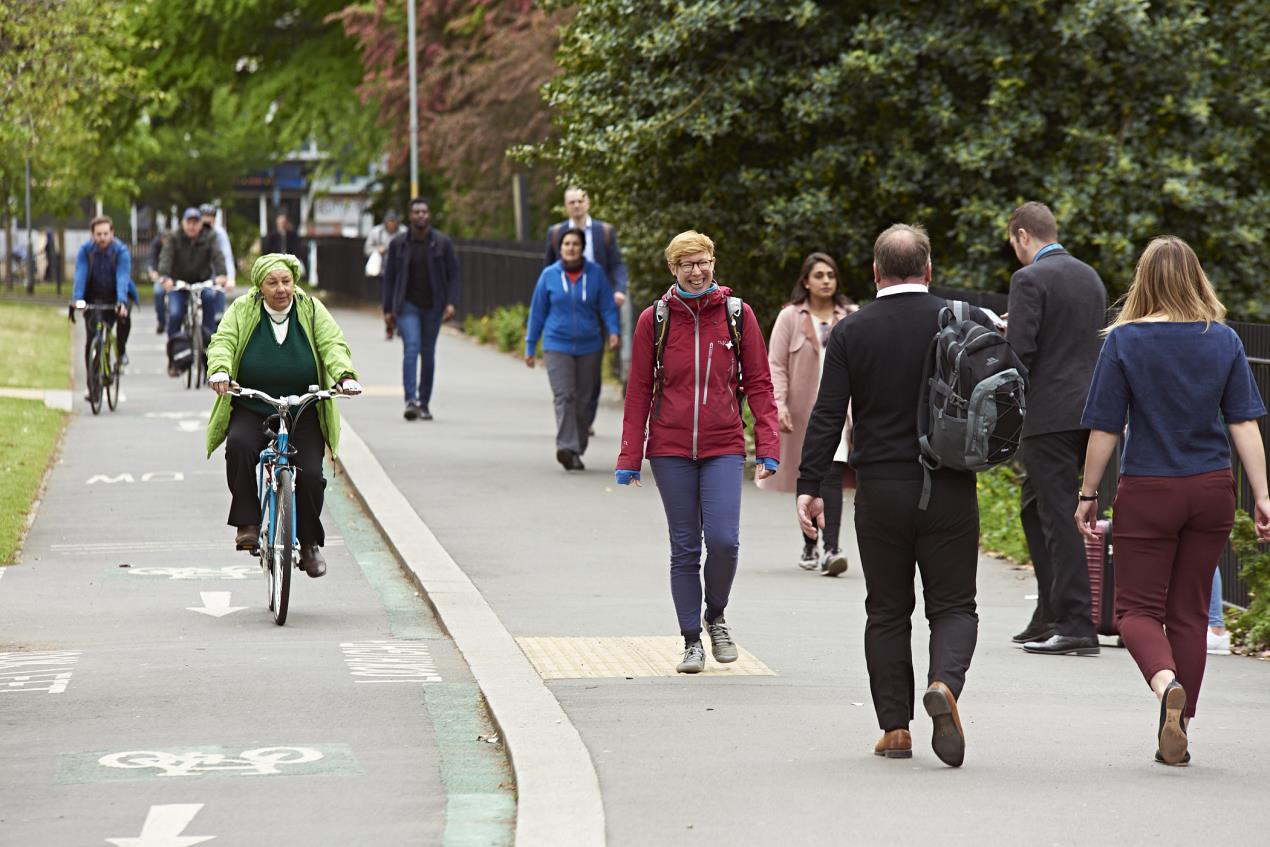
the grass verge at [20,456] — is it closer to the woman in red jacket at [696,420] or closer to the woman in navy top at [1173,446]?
the woman in red jacket at [696,420]

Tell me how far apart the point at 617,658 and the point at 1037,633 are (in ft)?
6.08

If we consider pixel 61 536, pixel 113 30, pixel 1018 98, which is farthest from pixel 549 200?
pixel 61 536

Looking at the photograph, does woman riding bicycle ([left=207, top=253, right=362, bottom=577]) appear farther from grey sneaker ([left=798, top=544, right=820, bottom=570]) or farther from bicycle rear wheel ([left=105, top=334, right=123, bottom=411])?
bicycle rear wheel ([left=105, top=334, right=123, bottom=411])

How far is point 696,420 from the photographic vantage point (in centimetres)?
858

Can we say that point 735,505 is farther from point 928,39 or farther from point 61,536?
point 928,39

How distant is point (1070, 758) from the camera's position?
6957mm

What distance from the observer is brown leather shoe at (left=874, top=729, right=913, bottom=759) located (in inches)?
270

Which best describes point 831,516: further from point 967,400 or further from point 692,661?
point 967,400

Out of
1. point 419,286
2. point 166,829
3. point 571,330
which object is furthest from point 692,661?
point 419,286

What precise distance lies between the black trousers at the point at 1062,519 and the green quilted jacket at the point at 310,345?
3045 mm

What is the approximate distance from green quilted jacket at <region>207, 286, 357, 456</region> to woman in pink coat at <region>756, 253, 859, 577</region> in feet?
8.43

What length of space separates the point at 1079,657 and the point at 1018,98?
7.58 meters

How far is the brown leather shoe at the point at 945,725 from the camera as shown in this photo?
6.67 metres

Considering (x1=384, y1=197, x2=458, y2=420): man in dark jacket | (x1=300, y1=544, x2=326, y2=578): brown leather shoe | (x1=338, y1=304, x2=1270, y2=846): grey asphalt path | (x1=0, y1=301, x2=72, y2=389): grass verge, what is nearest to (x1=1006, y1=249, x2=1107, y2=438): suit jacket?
(x1=338, y1=304, x2=1270, y2=846): grey asphalt path
